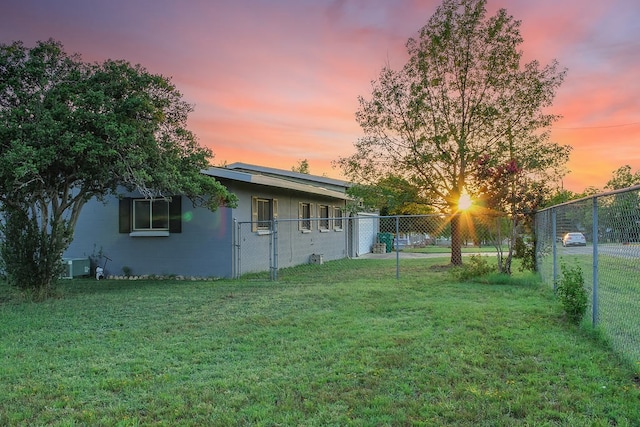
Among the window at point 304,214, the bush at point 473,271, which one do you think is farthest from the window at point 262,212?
the bush at point 473,271

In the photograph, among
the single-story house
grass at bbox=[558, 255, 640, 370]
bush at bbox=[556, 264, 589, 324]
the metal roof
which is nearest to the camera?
grass at bbox=[558, 255, 640, 370]

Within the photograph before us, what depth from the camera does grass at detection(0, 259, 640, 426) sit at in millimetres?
3068

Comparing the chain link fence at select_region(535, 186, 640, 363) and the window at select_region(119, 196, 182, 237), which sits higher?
the window at select_region(119, 196, 182, 237)

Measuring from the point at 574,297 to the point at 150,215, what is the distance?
10.3 meters

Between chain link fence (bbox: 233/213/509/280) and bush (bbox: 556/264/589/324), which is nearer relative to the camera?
bush (bbox: 556/264/589/324)

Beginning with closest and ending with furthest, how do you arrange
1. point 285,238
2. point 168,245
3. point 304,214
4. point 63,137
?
point 63,137 → point 168,245 → point 285,238 → point 304,214

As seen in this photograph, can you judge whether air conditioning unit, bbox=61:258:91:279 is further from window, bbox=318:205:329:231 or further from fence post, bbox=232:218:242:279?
window, bbox=318:205:329:231

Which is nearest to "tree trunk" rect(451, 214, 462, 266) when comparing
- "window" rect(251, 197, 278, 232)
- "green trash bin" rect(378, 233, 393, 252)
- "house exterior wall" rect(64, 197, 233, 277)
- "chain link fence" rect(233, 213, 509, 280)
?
"chain link fence" rect(233, 213, 509, 280)

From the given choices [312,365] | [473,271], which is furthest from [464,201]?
[312,365]

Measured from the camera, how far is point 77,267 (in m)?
12.1

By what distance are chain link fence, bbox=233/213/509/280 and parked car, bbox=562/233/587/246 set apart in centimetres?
334

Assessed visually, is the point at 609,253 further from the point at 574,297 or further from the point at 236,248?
the point at 236,248

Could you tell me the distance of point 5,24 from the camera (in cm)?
798

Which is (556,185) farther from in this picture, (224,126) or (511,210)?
(224,126)
